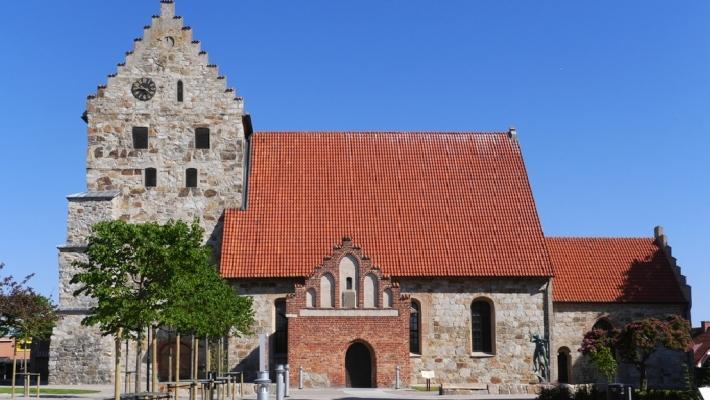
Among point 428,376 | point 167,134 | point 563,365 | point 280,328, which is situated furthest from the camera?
point 563,365

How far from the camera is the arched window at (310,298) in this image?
123ft

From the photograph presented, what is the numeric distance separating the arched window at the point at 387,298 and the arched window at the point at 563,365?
9.96m

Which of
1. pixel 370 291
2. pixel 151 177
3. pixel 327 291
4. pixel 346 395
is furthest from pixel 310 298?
pixel 151 177

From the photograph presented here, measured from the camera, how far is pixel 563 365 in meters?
42.8

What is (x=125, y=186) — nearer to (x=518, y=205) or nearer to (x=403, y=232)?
(x=403, y=232)

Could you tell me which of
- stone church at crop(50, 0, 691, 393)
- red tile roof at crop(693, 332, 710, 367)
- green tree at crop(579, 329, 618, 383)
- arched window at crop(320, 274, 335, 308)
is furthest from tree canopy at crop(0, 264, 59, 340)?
red tile roof at crop(693, 332, 710, 367)

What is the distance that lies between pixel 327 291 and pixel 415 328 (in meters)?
4.71

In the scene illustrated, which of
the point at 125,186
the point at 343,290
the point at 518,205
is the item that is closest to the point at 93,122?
the point at 125,186

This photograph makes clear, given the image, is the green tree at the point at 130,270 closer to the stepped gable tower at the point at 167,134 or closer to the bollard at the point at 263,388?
the bollard at the point at 263,388

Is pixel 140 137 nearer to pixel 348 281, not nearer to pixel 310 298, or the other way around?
pixel 310 298

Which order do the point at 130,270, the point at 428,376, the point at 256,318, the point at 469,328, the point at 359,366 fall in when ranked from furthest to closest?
the point at 469,328 < the point at 256,318 < the point at 428,376 < the point at 359,366 < the point at 130,270

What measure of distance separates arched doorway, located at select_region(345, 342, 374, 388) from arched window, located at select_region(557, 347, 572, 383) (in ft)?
33.7

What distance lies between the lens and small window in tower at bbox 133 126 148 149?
41406mm

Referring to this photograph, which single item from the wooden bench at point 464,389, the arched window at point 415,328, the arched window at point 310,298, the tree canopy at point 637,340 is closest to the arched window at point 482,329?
the arched window at point 415,328
